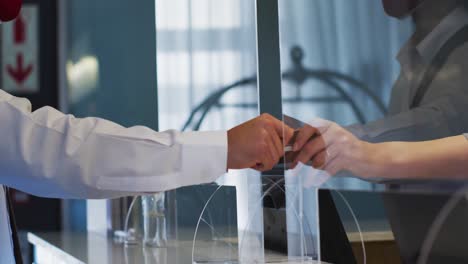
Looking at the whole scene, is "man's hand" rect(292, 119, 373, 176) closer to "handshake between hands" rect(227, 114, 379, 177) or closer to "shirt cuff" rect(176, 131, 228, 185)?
"handshake between hands" rect(227, 114, 379, 177)

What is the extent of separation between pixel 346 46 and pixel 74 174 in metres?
0.46

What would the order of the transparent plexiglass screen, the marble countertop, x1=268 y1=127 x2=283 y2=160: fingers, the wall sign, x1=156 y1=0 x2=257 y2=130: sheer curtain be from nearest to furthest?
1. the transparent plexiglass screen
2. x1=268 y1=127 x2=283 y2=160: fingers
3. the marble countertop
4. x1=156 y1=0 x2=257 y2=130: sheer curtain
5. the wall sign

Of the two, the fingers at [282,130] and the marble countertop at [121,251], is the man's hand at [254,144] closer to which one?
the fingers at [282,130]

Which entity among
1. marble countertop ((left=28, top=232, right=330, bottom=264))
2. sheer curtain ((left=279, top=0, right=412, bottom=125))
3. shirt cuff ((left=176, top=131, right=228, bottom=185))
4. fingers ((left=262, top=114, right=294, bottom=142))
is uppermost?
sheer curtain ((left=279, top=0, right=412, bottom=125))

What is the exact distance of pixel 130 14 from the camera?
13.6 feet

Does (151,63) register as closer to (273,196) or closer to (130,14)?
(130,14)

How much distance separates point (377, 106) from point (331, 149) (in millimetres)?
102

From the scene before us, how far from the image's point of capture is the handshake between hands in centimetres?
123

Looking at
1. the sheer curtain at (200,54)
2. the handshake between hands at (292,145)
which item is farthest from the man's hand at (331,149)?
the sheer curtain at (200,54)

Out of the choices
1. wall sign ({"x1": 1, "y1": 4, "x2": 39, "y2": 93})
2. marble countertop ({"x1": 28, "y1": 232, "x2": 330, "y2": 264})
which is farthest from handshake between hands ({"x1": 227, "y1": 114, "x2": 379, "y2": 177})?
wall sign ({"x1": 1, "y1": 4, "x2": 39, "y2": 93})

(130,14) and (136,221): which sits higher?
(130,14)

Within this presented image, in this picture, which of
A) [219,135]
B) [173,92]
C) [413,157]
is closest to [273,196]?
[219,135]

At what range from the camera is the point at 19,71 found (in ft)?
14.8

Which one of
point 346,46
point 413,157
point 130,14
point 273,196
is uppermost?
point 130,14
